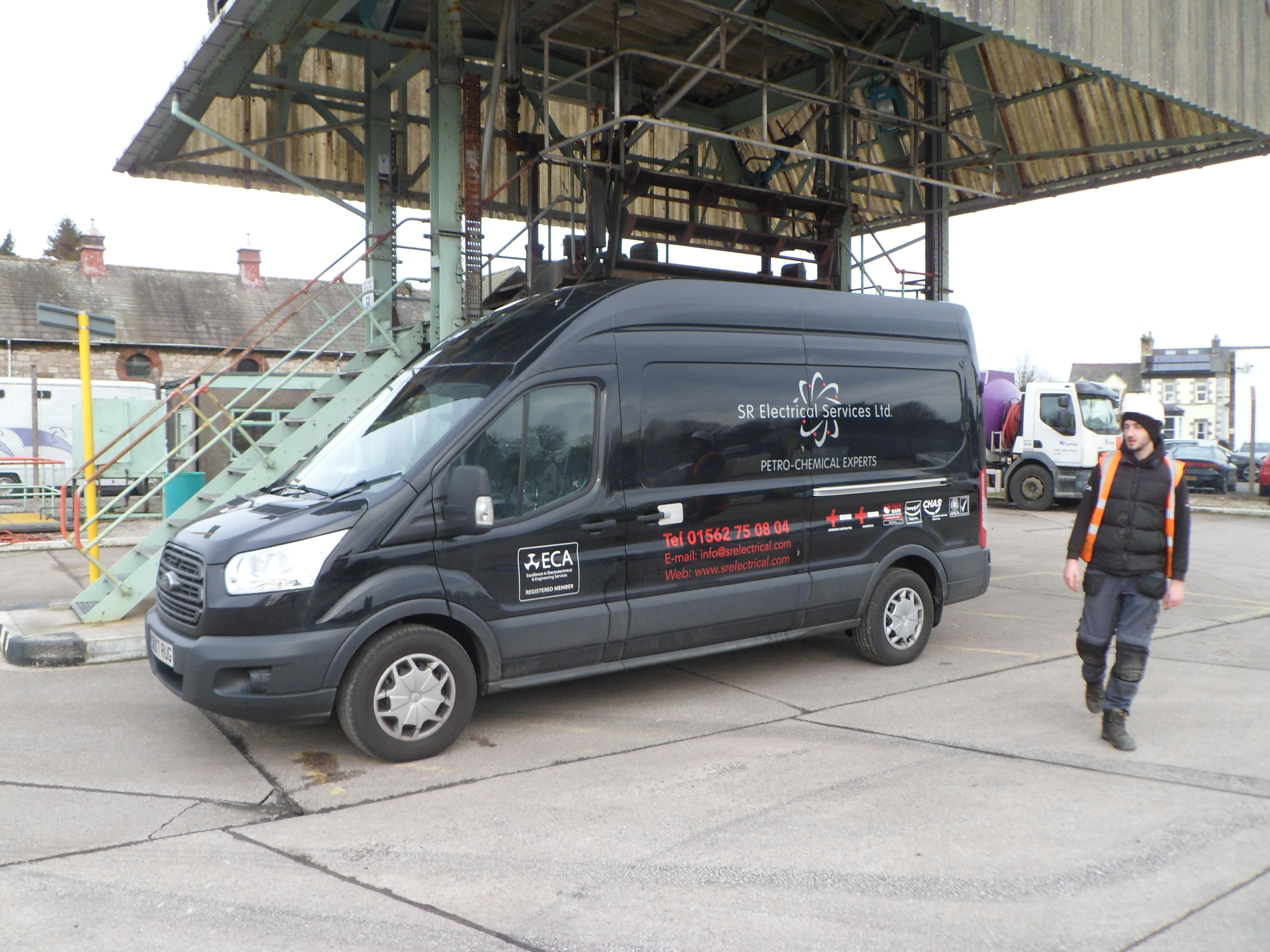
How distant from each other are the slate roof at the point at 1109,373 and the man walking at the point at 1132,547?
234 ft

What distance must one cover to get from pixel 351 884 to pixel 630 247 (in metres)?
7.91

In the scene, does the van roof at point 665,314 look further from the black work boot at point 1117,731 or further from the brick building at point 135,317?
the brick building at point 135,317

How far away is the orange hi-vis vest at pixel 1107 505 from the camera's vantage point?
4977 mm

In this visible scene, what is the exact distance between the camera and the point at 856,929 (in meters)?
3.22

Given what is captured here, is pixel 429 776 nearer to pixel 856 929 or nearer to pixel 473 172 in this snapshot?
pixel 856 929

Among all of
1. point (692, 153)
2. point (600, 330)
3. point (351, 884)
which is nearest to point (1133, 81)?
point (692, 153)

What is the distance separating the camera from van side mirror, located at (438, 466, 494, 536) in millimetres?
4828

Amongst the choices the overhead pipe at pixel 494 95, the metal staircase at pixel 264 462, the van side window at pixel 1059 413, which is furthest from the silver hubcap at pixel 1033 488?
the metal staircase at pixel 264 462

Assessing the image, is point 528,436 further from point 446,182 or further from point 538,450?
point 446,182

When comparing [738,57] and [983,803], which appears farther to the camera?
[738,57]

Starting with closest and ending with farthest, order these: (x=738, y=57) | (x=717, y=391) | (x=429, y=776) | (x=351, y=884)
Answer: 1. (x=351, y=884)
2. (x=429, y=776)
3. (x=717, y=391)
4. (x=738, y=57)

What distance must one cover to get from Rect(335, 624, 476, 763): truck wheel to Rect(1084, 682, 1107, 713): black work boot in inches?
136

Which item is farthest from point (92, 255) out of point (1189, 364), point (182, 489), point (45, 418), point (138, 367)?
point (1189, 364)

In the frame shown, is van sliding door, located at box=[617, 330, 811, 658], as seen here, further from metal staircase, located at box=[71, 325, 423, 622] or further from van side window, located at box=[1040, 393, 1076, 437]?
van side window, located at box=[1040, 393, 1076, 437]
